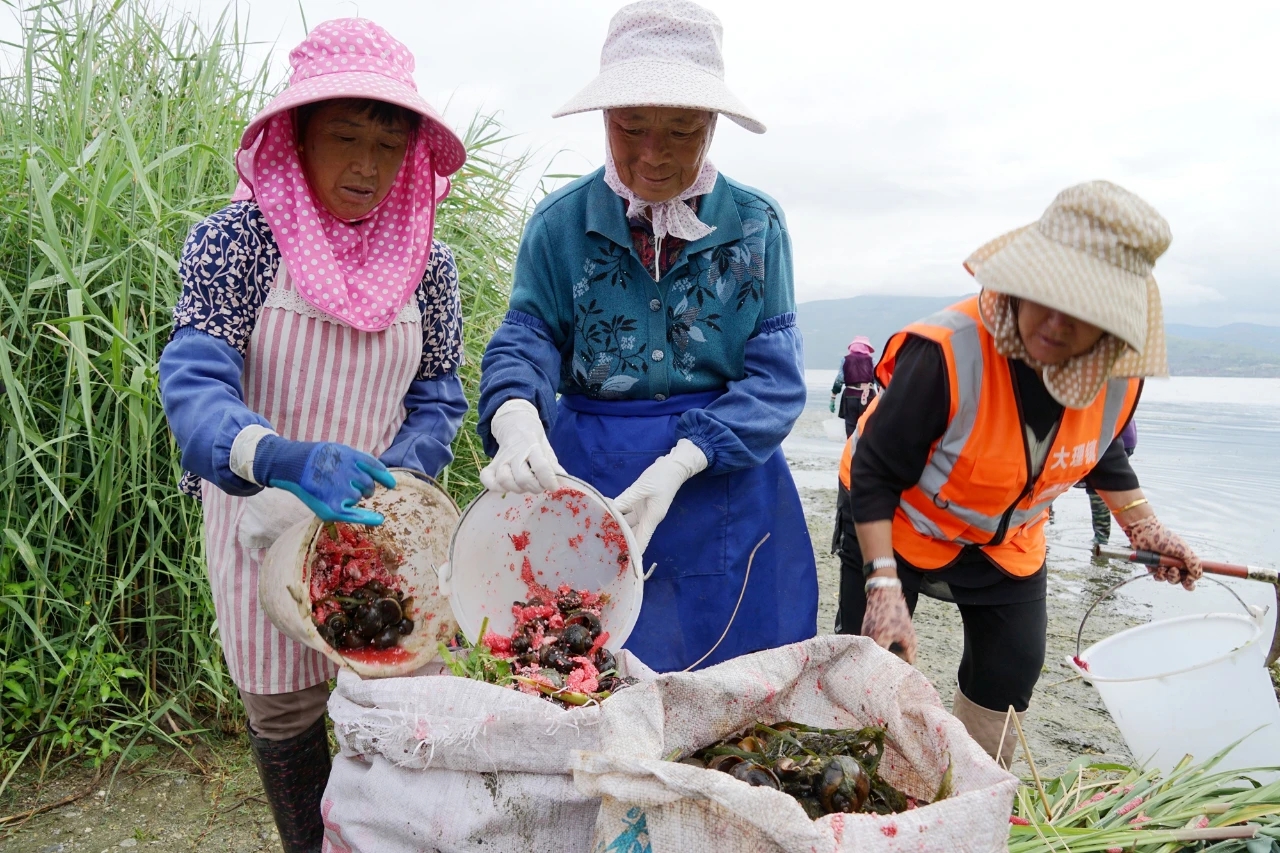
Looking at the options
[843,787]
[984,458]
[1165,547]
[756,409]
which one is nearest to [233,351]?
[756,409]

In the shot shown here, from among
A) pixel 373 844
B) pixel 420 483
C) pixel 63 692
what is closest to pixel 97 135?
pixel 63 692

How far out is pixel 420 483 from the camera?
1711 mm

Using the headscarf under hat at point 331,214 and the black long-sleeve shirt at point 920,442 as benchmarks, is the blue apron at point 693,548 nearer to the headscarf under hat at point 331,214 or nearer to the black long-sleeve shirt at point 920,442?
the black long-sleeve shirt at point 920,442

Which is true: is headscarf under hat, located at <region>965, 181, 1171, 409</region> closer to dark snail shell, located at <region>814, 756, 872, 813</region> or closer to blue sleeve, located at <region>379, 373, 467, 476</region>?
dark snail shell, located at <region>814, 756, 872, 813</region>

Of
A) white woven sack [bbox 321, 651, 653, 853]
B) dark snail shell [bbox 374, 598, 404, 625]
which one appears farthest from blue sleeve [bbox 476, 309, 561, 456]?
white woven sack [bbox 321, 651, 653, 853]

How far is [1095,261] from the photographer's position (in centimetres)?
166

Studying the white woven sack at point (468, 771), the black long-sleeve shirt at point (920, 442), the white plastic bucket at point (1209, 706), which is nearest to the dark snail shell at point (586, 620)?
the white woven sack at point (468, 771)

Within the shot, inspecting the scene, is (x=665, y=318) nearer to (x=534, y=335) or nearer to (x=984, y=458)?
(x=534, y=335)

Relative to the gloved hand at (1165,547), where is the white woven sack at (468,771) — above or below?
below

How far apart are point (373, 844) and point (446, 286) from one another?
117 centimetres

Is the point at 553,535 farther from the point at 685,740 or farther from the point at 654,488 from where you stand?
the point at 685,740

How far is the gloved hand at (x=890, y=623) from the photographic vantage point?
1.86 m

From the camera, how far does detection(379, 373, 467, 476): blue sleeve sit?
1.96m

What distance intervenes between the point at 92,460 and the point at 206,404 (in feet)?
4.91
